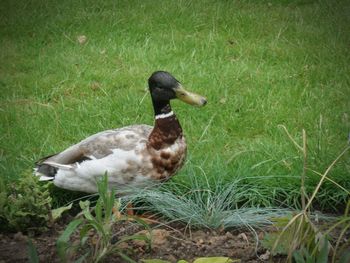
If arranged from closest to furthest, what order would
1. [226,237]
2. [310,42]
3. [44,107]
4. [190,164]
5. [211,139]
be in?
[226,237]
[190,164]
[211,139]
[44,107]
[310,42]

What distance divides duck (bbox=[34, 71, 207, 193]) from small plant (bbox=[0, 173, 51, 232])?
33cm

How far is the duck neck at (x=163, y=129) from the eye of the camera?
12.7ft

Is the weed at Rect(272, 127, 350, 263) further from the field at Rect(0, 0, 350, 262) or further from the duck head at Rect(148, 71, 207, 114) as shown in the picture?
the duck head at Rect(148, 71, 207, 114)

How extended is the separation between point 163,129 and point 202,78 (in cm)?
207

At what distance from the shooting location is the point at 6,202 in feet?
11.6

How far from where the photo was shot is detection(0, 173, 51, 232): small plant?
3500 mm

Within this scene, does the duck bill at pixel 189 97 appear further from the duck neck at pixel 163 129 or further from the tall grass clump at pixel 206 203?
the tall grass clump at pixel 206 203

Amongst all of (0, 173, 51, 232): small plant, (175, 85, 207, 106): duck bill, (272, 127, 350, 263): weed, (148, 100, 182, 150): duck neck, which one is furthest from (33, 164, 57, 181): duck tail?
(272, 127, 350, 263): weed

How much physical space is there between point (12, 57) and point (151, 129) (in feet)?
9.58

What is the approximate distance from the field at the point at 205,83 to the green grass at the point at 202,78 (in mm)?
13

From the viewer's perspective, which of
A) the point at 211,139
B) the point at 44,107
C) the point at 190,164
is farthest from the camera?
the point at 44,107

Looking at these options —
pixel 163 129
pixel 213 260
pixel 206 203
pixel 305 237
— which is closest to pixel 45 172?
pixel 163 129

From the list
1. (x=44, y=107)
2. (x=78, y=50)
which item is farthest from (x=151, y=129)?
(x=78, y=50)

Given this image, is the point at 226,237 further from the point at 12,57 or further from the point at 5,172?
the point at 12,57
